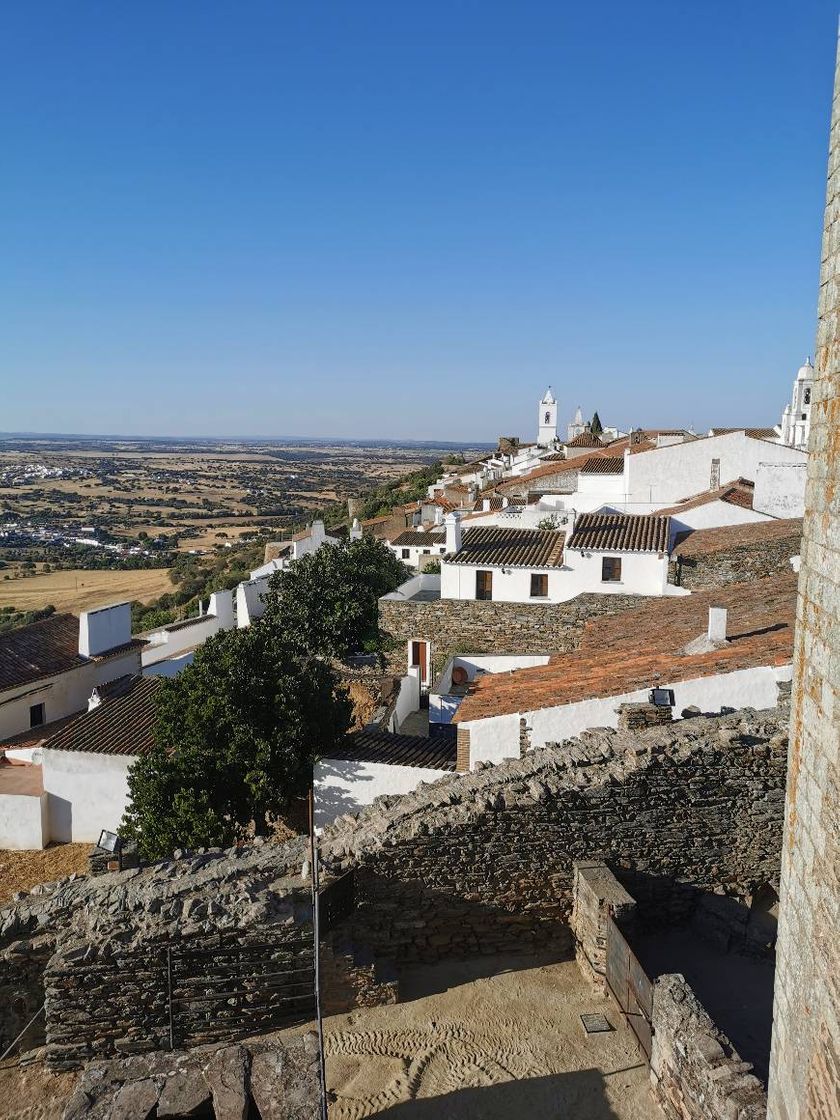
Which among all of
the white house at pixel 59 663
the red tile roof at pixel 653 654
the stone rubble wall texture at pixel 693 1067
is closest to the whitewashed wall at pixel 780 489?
the red tile roof at pixel 653 654

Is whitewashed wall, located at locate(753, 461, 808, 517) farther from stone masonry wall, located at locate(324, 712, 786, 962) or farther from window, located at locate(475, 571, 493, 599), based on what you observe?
stone masonry wall, located at locate(324, 712, 786, 962)

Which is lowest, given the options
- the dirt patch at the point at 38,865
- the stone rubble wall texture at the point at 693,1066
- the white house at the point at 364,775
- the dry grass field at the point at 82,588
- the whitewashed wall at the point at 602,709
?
the dry grass field at the point at 82,588

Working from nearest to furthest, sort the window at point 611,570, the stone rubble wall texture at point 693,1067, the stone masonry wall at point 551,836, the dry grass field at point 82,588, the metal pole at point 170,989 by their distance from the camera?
the stone rubble wall texture at point 693,1067 < the metal pole at point 170,989 < the stone masonry wall at point 551,836 < the window at point 611,570 < the dry grass field at point 82,588

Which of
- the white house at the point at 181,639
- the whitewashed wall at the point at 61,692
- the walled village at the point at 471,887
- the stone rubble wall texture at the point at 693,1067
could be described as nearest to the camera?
the walled village at the point at 471,887

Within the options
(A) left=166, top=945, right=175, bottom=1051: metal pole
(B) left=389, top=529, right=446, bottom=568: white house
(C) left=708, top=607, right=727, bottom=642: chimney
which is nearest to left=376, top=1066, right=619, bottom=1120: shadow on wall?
(A) left=166, top=945, right=175, bottom=1051: metal pole

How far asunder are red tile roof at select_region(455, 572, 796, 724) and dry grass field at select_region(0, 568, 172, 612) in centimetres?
4290

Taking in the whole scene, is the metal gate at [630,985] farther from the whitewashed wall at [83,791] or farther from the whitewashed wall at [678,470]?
the whitewashed wall at [678,470]

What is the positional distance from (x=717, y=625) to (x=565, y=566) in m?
8.68

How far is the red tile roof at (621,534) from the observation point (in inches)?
848

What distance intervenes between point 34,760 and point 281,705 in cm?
788

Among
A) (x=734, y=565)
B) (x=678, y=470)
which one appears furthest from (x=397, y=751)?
(x=678, y=470)

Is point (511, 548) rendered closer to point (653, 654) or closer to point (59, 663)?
point (653, 654)

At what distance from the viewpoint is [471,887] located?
28.4ft

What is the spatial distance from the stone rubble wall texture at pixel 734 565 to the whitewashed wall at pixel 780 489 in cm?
458
